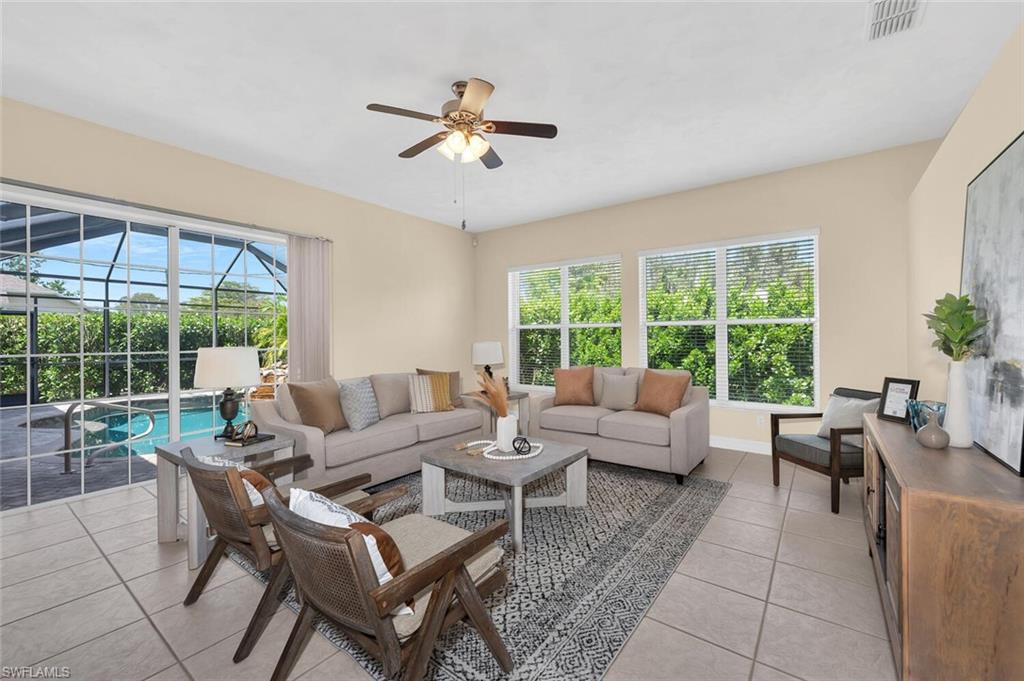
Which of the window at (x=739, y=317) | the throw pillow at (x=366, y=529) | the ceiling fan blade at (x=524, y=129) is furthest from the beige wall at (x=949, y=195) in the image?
the throw pillow at (x=366, y=529)

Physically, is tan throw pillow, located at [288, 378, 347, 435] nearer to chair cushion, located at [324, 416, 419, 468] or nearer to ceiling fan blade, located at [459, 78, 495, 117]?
chair cushion, located at [324, 416, 419, 468]

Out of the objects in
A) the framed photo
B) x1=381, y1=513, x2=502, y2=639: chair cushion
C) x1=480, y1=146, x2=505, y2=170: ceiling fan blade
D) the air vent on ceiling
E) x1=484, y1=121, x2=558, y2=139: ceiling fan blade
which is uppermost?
the air vent on ceiling

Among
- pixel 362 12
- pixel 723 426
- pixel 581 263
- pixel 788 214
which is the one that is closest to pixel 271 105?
pixel 362 12

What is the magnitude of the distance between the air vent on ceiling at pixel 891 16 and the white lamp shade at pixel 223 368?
12.9 ft

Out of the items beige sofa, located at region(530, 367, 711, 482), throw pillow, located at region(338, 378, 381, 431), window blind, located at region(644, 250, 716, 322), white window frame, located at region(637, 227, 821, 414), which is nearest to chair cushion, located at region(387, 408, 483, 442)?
throw pillow, located at region(338, 378, 381, 431)

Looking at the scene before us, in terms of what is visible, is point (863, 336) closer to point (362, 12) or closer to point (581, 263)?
point (581, 263)

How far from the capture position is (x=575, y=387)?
4.68 meters

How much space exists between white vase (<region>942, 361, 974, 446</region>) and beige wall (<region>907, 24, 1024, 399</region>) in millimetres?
950

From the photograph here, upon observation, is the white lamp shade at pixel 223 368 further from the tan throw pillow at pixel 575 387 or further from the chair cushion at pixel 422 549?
the tan throw pillow at pixel 575 387

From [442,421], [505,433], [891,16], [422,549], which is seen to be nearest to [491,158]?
[505,433]

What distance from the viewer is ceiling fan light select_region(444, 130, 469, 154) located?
271 centimetres

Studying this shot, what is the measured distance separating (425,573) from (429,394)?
3143 mm

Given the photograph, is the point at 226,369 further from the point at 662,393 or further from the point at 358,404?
the point at 662,393

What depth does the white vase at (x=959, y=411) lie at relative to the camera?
1.90 meters
